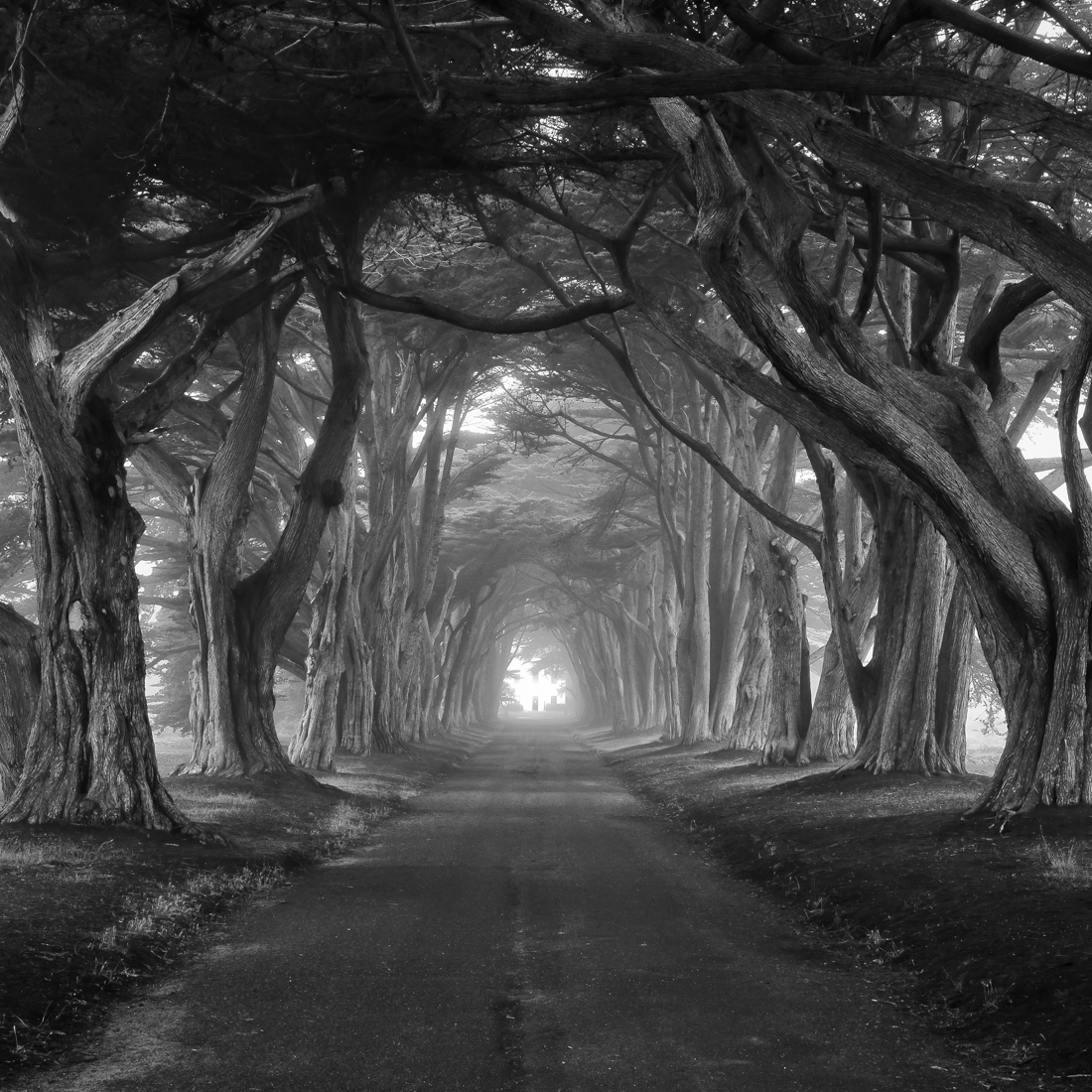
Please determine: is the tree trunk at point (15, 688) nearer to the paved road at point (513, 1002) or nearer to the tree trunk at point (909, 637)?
the paved road at point (513, 1002)

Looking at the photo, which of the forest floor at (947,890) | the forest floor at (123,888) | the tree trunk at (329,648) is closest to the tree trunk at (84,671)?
the forest floor at (123,888)

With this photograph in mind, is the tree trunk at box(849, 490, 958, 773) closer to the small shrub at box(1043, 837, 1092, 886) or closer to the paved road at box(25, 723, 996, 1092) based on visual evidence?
the paved road at box(25, 723, 996, 1092)

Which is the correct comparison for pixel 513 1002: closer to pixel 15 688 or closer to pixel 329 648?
pixel 15 688

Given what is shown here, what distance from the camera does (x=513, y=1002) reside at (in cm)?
606

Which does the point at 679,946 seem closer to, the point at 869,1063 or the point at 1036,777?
the point at 869,1063

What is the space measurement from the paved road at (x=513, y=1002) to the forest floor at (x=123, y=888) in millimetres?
273

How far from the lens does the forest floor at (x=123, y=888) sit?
18.9 feet

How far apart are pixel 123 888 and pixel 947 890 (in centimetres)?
549

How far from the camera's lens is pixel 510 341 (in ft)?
75.2

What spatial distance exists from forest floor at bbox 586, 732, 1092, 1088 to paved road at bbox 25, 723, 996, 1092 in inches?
15.2

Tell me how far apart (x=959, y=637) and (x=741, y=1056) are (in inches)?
458

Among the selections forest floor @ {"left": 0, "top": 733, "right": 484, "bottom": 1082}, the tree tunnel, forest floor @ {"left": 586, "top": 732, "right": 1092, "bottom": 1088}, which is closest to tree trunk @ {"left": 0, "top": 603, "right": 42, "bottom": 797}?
the tree tunnel

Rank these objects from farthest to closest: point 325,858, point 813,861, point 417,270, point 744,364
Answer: point 417,270, point 744,364, point 325,858, point 813,861

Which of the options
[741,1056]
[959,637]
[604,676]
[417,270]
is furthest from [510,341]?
[604,676]
